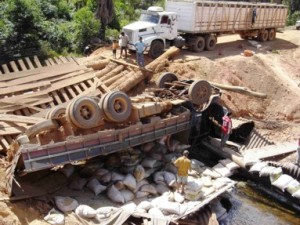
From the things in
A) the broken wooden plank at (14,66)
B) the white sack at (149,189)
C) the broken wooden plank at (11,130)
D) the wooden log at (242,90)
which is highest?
the broken wooden plank at (14,66)

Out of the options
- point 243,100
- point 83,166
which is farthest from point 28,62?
point 243,100

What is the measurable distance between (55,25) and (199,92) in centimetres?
1162

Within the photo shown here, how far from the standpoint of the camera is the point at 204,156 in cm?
1516

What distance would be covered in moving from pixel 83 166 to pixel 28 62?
5933 mm

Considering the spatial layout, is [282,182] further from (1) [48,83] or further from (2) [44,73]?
(2) [44,73]

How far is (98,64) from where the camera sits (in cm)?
1814

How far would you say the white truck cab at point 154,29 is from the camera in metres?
19.4

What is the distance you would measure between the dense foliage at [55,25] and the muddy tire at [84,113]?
314 inches

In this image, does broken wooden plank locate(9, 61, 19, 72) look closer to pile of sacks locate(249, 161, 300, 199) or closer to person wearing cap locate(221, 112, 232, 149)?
person wearing cap locate(221, 112, 232, 149)

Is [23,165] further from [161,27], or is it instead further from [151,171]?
[161,27]

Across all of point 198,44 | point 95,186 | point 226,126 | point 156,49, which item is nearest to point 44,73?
point 95,186

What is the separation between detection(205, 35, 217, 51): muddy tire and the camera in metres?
23.3

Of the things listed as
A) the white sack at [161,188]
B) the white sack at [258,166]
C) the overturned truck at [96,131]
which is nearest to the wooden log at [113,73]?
the overturned truck at [96,131]

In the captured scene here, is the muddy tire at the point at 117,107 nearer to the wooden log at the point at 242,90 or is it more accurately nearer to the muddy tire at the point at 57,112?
the muddy tire at the point at 57,112
